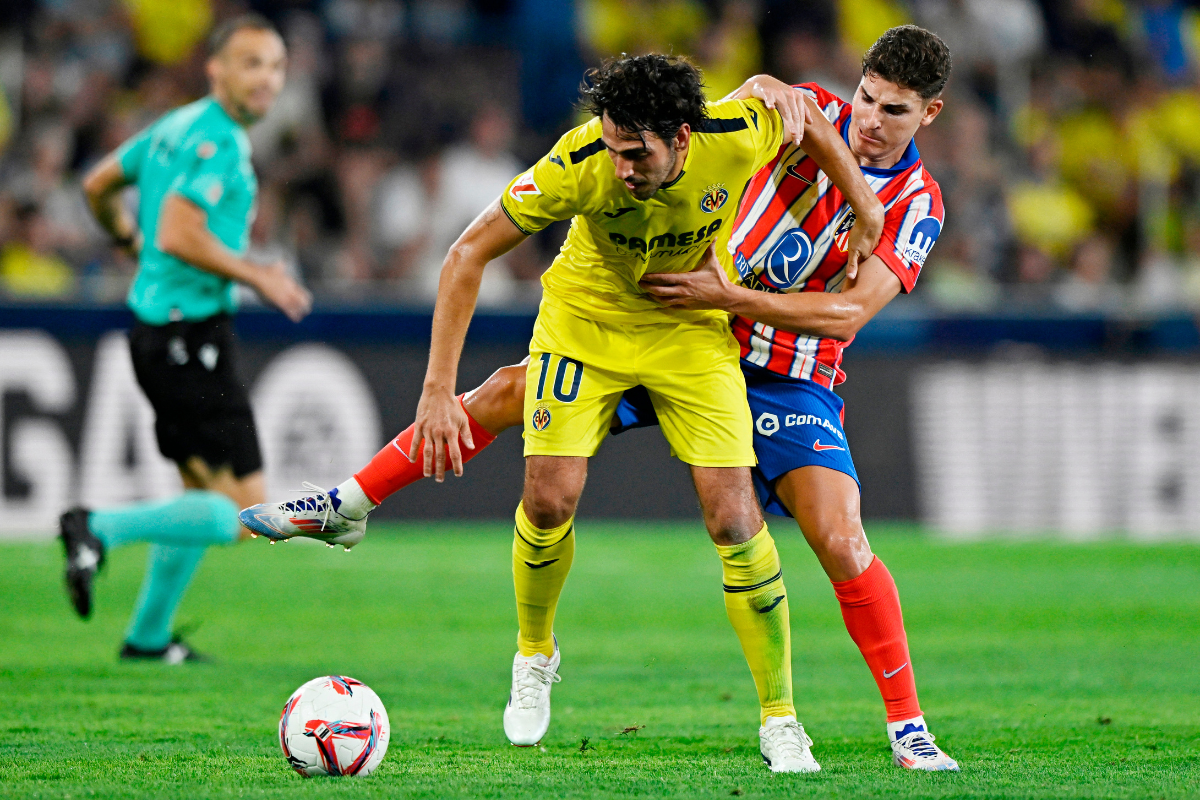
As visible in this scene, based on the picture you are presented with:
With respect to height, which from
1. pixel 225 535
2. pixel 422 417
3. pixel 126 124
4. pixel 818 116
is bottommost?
pixel 225 535

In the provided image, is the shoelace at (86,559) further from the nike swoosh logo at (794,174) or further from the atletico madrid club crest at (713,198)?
the nike swoosh logo at (794,174)

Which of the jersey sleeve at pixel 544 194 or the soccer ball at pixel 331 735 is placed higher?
the jersey sleeve at pixel 544 194

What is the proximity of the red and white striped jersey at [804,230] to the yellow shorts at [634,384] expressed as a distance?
0.76 feet

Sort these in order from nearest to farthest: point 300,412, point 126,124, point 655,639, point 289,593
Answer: point 655,639
point 289,593
point 300,412
point 126,124

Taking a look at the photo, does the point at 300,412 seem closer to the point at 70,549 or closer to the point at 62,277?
the point at 62,277

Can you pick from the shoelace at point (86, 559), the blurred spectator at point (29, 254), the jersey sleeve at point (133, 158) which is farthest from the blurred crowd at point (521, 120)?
the shoelace at point (86, 559)

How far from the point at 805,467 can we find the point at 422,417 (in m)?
1.29

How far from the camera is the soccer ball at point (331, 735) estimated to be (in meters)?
4.19

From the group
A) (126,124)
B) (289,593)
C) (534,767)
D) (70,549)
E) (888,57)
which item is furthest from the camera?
(126,124)

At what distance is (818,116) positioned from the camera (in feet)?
15.4

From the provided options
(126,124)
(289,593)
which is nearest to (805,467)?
(289,593)

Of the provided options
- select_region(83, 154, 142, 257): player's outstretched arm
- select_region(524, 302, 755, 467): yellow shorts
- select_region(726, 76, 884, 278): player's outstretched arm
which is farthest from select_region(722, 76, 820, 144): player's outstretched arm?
select_region(83, 154, 142, 257): player's outstretched arm

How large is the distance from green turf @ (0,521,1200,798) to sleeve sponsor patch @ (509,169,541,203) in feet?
5.74

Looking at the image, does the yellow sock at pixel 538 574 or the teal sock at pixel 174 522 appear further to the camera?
the teal sock at pixel 174 522
